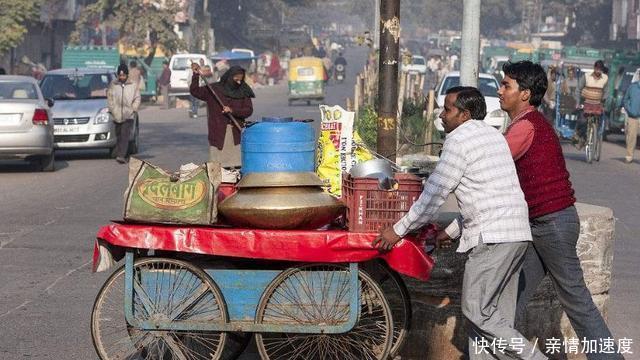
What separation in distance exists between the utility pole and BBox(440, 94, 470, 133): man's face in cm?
213

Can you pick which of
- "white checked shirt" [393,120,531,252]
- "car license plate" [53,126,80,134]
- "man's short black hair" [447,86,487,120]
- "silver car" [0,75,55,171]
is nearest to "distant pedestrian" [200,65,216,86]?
"car license plate" [53,126,80,134]

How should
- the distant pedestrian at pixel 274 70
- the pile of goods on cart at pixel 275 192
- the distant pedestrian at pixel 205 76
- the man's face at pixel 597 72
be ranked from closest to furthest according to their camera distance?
the pile of goods on cart at pixel 275 192 → the distant pedestrian at pixel 205 76 → the man's face at pixel 597 72 → the distant pedestrian at pixel 274 70

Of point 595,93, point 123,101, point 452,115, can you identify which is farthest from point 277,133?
point 595,93

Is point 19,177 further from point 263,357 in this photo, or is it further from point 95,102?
point 263,357

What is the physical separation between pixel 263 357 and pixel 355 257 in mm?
801

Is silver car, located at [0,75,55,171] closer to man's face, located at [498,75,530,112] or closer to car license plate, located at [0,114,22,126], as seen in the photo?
car license plate, located at [0,114,22,126]

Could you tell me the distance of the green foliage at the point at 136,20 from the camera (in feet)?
169

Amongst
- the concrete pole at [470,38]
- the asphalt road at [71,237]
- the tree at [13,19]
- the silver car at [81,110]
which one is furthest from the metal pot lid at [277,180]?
the tree at [13,19]

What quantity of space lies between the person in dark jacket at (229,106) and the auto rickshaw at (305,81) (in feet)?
119

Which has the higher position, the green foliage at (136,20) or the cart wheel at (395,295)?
the green foliage at (136,20)

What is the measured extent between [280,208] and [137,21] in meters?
46.3

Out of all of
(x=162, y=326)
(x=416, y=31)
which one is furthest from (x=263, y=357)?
(x=416, y=31)

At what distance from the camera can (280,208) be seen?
6.55 metres

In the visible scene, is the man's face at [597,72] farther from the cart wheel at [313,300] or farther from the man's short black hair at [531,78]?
the cart wheel at [313,300]
